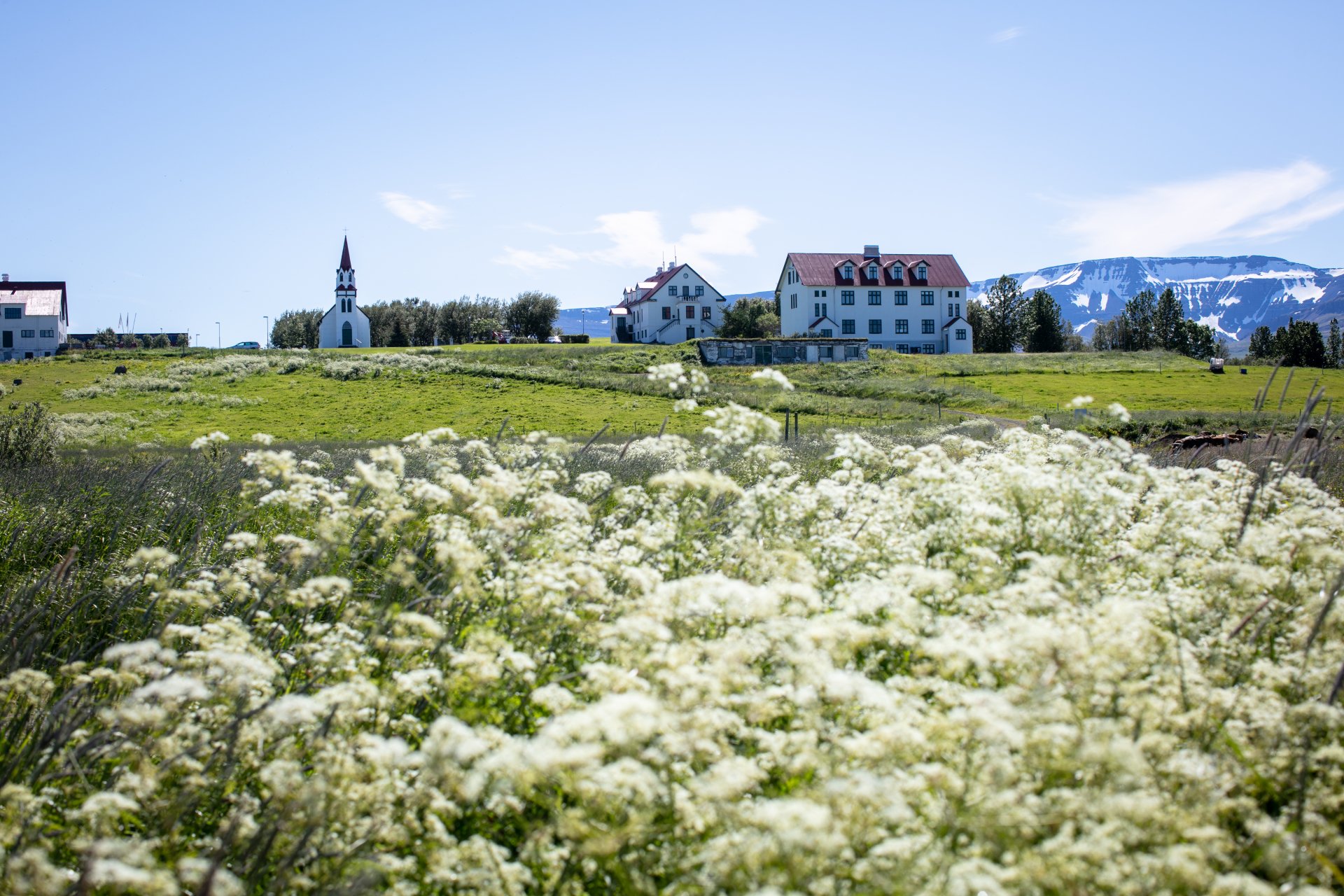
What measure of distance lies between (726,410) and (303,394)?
161ft

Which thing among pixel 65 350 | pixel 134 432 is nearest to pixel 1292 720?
pixel 134 432

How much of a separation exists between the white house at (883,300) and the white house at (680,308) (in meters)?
12.8

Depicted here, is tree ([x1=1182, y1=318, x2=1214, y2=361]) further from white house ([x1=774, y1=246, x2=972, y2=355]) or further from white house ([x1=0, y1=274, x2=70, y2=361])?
white house ([x1=0, y1=274, x2=70, y2=361])

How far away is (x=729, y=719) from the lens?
3688 mm

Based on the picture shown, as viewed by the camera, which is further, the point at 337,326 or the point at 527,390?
the point at 337,326

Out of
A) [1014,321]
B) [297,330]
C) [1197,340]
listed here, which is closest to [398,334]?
[297,330]

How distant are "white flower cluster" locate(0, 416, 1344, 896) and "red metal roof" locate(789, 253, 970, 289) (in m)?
86.5

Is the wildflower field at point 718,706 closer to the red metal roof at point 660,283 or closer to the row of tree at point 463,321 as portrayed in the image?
the red metal roof at point 660,283

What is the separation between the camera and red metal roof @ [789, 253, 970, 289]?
90.5 m

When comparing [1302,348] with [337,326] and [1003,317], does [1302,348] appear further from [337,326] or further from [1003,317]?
[337,326]

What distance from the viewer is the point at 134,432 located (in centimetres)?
3700

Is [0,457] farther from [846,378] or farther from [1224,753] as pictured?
[846,378]

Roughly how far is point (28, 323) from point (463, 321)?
51.0 meters

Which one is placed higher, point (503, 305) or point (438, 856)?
point (503, 305)
